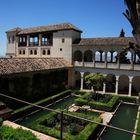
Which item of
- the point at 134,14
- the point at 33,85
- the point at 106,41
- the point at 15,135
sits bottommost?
the point at 33,85

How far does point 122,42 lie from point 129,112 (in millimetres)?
12739

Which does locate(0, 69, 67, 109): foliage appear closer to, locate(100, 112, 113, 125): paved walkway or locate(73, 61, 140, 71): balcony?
locate(73, 61, 140, 71): balcony

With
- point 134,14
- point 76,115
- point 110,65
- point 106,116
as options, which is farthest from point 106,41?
point 134,14

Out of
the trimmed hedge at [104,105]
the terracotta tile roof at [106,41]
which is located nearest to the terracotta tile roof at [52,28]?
the terracotta tile roof at [106,41]

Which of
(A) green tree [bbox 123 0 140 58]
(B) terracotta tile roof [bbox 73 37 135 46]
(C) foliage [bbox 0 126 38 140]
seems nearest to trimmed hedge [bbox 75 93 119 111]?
(B) terracotta tile roof [bbox 73 37 135 46]

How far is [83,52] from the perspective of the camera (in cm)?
3706

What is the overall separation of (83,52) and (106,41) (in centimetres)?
446

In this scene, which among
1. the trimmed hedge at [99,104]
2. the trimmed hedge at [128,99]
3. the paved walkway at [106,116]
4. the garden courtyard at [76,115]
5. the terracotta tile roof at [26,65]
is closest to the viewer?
the garden courtyard at [76,115]

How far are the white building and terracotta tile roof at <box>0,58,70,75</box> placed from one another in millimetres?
3435

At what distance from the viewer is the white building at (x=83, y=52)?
111 feet

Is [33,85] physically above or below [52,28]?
below

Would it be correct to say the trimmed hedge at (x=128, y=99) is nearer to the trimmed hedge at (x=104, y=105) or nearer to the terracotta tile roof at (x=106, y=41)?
the trimmed hedge at (x=104, y=105)

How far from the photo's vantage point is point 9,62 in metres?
26.6

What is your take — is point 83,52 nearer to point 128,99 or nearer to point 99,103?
point 128,99
